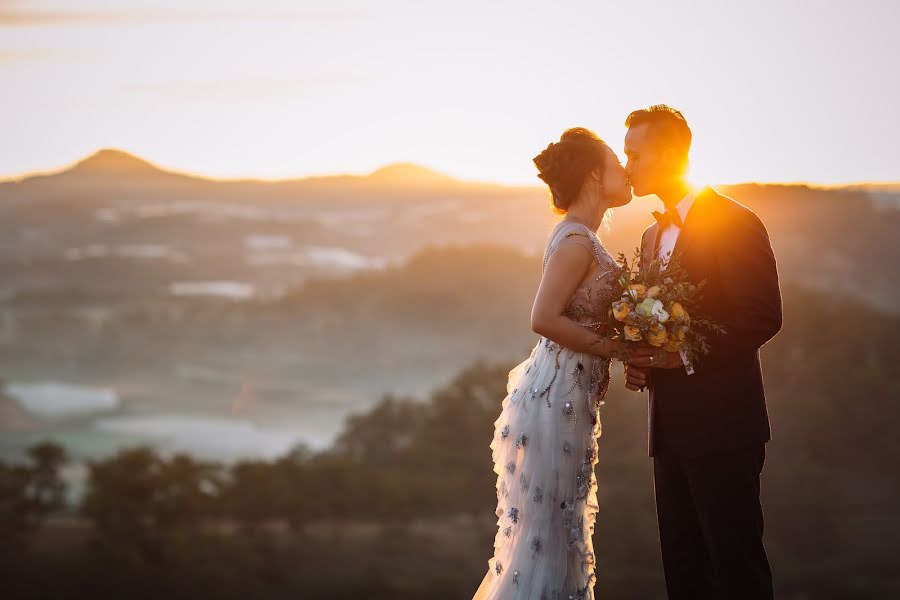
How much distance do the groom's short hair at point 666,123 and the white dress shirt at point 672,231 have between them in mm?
194

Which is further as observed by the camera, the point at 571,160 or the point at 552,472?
the point at 552,472

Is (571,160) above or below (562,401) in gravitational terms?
above

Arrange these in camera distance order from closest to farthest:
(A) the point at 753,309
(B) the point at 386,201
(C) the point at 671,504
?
(A) the point at 753,309
(C) the point at 671,504
(B) the point at 386,201

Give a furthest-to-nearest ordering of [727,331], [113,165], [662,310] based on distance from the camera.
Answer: [113,165] < [727,331] < [662,310]

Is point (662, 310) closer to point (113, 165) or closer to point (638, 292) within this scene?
point (638, 292)

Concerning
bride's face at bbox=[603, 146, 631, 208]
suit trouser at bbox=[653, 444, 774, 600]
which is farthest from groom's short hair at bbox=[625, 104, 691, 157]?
suit trouser at bbox=[653, 444, 774, 600]

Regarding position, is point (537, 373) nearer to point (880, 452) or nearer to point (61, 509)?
point (61, 509)

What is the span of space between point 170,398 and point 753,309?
23279mm

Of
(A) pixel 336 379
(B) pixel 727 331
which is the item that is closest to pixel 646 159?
(B) pixel 727 331

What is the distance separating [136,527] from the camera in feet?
47.6

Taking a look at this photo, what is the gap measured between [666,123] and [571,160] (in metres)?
0.38

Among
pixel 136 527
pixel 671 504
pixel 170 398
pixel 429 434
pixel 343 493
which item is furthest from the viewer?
pixel 170 398

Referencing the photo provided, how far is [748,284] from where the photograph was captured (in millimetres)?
3178

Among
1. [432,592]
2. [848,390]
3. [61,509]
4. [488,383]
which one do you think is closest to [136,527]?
[61,509]
